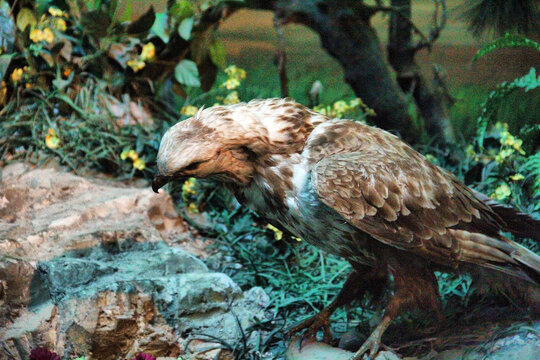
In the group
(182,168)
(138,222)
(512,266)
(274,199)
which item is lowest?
(138,222)

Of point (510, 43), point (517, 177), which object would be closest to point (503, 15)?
point (510, 43)

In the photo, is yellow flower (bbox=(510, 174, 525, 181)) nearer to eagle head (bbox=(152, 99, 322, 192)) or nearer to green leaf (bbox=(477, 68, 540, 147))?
green leaf (bbox=(477, 68, 540, 147))

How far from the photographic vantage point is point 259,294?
3273 millimetres

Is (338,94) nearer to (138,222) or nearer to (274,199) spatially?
(138,222)

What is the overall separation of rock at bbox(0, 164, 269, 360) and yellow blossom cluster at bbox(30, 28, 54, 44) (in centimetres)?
106

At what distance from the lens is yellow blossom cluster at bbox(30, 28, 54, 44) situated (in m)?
4.00

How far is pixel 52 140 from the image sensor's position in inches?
154

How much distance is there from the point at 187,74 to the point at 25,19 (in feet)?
4.07

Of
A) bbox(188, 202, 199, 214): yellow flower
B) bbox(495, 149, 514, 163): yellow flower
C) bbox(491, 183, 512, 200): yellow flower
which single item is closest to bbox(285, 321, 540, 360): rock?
bbox(491, 183, 512, 200): yellow flower

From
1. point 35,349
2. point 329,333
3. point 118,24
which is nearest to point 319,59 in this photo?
point 118,24

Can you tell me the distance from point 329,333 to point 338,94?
314cm

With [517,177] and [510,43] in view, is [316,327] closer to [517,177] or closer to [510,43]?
[517,177]

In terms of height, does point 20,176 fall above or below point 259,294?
above

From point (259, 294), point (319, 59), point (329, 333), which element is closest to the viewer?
point (329, 333)
